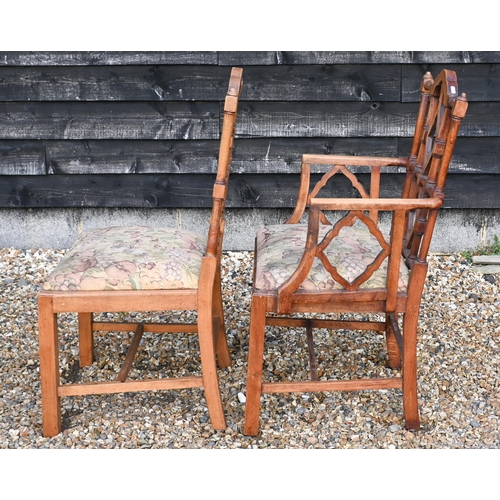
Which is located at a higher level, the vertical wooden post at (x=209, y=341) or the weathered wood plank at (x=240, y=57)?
the weathered wood plank at (x=240, y=57)

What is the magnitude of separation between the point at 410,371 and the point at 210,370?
0.69m

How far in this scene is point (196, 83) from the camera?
385 cm

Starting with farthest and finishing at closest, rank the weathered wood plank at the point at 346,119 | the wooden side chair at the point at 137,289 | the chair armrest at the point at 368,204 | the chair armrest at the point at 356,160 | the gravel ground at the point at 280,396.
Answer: the weathered wood plank at the point at 346,119, the chair armrest at the point at 356,160, the gravel ground at the point at 280,396, the wooden side chair at the point at 137,289, the chair armrest at the point at 368,204

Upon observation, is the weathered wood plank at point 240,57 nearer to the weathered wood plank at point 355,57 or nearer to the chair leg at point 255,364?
the weathered wood plank at point 355,57

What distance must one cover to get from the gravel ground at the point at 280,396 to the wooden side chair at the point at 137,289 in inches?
5.8

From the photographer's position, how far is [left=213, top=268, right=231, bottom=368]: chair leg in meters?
2.82

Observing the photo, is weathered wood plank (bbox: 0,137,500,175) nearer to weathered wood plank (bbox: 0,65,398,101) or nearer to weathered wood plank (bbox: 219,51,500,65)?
weathered wood plank (bbox: 0,65,398,101)

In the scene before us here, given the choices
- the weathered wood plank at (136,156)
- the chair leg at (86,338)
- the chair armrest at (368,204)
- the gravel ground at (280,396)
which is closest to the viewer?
the chair armrest at (368,204)

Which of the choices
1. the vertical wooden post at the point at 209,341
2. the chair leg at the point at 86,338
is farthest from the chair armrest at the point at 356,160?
the chair leg at the point at 86,338

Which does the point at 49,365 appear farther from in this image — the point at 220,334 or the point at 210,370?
the point at 220,334

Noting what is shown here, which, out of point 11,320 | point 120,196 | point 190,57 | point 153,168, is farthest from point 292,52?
point 11,320

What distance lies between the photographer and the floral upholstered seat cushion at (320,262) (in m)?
2.32

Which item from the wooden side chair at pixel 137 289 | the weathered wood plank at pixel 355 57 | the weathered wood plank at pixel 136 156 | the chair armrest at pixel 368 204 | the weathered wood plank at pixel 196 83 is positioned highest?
the weathered wood plank at pixel 355 57

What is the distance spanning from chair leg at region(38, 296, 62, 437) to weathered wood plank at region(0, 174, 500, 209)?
183 centimetres
